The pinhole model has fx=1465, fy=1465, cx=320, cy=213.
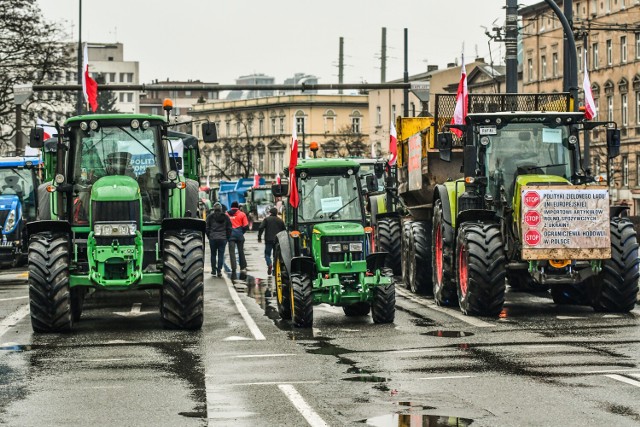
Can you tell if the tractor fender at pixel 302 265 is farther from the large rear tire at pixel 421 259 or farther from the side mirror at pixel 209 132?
the large rear tire at pixel 421 259

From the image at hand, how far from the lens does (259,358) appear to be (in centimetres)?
1652

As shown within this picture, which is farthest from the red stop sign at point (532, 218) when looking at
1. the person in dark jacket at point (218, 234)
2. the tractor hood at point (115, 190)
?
the person in dark jacket at point (218, 234)

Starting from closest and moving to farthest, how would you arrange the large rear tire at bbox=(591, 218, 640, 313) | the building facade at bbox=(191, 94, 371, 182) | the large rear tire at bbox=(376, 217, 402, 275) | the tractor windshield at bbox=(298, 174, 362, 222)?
the large rear tire at bbox=(591, 218, 640, 313)
the tractor windshield at bbox=(298, 174, 362, 222)
the large rear tire at bbox=(376, 217, 402, 275)
the building facade at bbox=(191, 94, 371, 182)

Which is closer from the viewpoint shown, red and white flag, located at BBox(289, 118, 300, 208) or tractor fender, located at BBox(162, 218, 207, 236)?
tractor fender, located at BBox(162, 218, 207, 236)

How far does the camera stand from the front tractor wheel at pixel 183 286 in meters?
20.0

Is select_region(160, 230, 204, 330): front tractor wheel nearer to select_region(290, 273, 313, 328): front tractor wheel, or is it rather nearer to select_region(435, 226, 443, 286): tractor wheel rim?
select_region(290, 273, 313, 328): front tractor wheel

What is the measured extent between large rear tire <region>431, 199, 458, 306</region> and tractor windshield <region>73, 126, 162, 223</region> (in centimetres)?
521

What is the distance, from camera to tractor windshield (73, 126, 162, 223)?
69.4 feet

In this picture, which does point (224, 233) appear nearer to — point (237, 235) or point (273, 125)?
point (237, 235)

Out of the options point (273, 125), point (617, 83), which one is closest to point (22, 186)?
point (617, 83)

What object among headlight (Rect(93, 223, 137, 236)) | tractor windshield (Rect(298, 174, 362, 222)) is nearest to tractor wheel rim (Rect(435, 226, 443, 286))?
tractor windshield (Rect(298, 174, 362, 222))

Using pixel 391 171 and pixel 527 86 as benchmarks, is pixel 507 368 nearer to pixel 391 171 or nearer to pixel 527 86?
pixel 391 171

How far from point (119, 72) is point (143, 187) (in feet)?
592

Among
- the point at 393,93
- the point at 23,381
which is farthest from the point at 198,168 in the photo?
the point at 393,93
